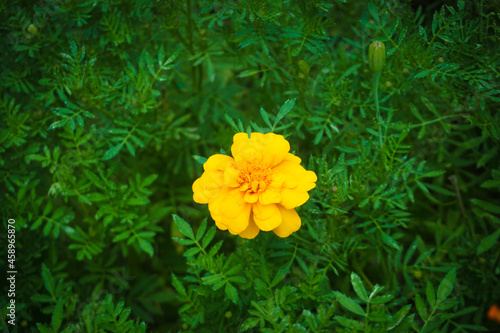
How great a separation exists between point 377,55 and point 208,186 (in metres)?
0.71

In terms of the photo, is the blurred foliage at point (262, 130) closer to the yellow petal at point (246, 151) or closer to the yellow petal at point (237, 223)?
the yellow petal at point (246, 151)

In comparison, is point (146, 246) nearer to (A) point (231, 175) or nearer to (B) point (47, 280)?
(B) point (47, 280)

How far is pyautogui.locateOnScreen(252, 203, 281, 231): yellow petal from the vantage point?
1.22 metres

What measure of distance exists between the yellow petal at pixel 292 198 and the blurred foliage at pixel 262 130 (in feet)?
0.58

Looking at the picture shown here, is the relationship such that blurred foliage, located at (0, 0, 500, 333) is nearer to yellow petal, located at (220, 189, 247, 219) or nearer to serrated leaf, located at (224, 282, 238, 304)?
serrated leaf, located at (224, 282, 238, 304)

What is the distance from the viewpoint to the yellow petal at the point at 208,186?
4.26ft

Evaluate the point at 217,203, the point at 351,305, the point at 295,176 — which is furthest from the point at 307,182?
the point at 351,305

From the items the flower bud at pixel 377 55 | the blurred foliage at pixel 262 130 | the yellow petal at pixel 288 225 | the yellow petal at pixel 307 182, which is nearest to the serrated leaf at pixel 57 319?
the blurred foliage at pixel 262 130

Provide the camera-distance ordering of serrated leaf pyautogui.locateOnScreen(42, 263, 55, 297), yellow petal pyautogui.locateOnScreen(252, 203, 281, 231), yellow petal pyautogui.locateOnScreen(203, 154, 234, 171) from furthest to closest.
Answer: serrated leaf pyautogui.locateOnScreen(42, 263, 55, 297) → yellow petal pyautogui.locateOnScreen(203, 154, 234, 171) → yellow petal pyautogui.locateOnScreen(252, 203, 281, 231)

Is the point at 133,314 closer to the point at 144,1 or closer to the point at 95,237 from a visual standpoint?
the point at 95,237

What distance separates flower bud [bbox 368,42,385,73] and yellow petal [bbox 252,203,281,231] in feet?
2.00

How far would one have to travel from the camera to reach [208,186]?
4.26 ft

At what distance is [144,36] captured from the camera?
7.06 feet

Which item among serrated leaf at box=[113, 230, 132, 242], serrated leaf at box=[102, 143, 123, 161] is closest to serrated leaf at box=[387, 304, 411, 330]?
serrated leaf at box=[113, 230, 132, 242]
